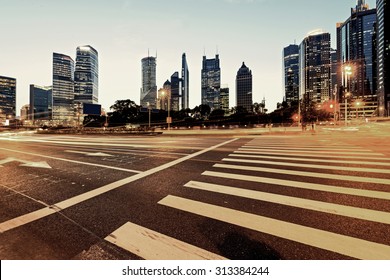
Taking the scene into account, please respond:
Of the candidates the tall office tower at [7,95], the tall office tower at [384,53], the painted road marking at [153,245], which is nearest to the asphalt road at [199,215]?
the painted road marking at [153,245]

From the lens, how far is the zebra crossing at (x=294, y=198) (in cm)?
270

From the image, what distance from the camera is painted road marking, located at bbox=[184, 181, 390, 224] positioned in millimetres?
3430

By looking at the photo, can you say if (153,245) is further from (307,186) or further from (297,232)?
(307,186)

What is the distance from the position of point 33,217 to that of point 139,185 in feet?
7.15

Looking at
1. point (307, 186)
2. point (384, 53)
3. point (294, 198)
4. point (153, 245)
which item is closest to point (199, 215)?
point (153, 245)

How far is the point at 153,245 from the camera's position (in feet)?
9.10

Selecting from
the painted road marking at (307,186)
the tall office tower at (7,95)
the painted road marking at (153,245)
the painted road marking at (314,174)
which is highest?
the tall office tower at (7,95)

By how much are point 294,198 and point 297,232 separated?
1.37m

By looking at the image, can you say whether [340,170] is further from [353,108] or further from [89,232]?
[353,108]

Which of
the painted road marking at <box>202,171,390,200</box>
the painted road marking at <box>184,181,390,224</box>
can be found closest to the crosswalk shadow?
the painted road marking at <box>184,181,390,224</box>

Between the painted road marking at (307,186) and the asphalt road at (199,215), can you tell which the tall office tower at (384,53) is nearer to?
the painted road marking at (307,186)

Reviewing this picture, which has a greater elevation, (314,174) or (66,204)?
(314,174)
